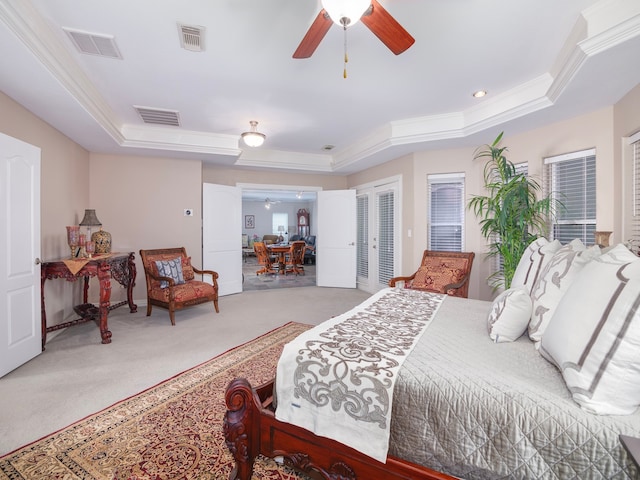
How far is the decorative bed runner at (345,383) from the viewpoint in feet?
3.79

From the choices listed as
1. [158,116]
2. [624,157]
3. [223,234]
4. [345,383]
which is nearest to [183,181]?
[223,234]

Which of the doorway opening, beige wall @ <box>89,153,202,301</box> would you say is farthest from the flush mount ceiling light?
the doorway opening

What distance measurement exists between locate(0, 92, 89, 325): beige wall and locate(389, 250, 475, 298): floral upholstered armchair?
408cm

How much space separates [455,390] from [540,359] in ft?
1.59

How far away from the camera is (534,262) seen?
6.37 feet

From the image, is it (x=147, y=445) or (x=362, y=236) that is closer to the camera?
(x=147, y=445)

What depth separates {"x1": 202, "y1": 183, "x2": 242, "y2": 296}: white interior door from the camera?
5.36m

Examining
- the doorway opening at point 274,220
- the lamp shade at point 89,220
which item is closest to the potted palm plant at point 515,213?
the lamp shade at point 89,220

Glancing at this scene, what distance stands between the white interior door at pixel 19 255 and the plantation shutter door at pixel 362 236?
16.0 feet

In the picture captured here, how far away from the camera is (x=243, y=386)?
1.33 meters

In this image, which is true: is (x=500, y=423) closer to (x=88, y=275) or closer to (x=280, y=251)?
(x=88, y=275)

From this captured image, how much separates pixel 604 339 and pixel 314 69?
112 inches

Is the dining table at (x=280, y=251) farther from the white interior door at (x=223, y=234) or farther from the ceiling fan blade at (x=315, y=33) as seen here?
the ceiling fan blade at (x=315, y=33)

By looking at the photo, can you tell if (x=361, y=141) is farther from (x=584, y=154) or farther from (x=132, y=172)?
(x=132, y=172)
